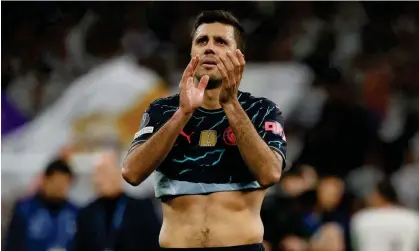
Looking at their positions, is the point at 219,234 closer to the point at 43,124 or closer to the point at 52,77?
the point at 43,124

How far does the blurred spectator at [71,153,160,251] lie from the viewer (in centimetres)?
695

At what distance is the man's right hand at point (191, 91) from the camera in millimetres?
4051

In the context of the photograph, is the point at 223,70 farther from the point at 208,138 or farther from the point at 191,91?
the point at 208,138

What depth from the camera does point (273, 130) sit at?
14.0 ft

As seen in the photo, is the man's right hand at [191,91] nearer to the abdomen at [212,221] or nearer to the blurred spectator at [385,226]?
the abdomen at [212,221]

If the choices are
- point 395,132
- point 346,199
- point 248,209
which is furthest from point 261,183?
point 395,132

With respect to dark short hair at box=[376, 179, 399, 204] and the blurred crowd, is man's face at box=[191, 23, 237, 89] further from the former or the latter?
the blurred crowd

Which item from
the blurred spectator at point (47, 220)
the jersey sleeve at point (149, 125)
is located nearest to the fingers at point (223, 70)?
the jersey sleeve at point (149, 125)

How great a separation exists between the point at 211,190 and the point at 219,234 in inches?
7.5

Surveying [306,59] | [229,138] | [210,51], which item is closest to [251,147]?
[229,138]

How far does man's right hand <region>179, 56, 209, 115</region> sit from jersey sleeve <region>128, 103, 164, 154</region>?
0.90ft

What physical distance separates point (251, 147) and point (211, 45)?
505 mm

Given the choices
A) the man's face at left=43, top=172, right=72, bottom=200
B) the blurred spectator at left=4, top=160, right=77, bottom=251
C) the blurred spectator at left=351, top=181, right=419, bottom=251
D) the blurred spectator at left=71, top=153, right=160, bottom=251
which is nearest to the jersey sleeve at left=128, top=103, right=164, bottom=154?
the blurred spectator at left=71, top=153, right=160, bottom=251

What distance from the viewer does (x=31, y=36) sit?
12.6 metres
